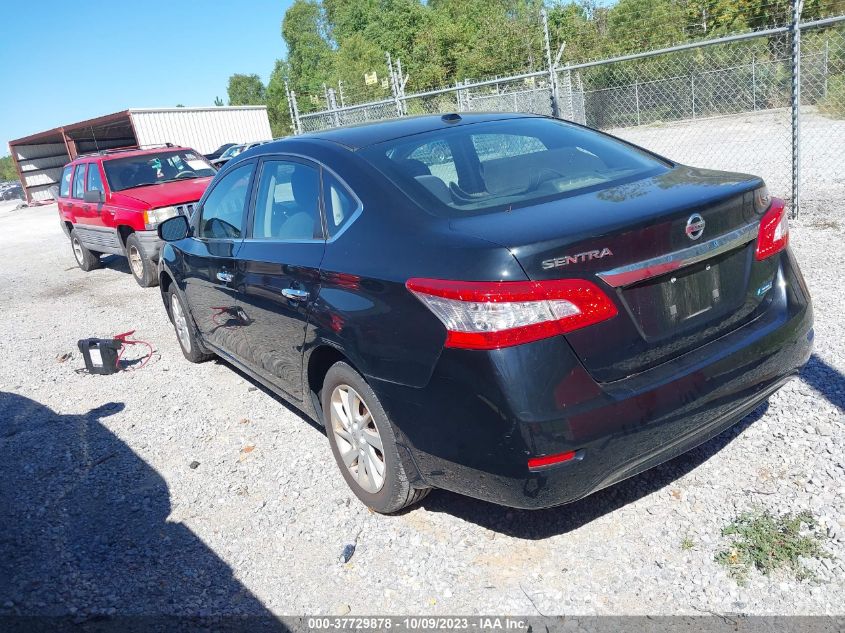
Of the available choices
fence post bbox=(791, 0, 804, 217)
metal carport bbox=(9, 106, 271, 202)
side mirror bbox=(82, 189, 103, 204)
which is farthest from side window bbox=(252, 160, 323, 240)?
metal carport bbox=(9, 106, 271, 202)

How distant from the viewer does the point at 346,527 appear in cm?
336

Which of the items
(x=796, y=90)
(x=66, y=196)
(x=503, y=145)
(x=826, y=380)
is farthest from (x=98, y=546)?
(x=66, y=196)

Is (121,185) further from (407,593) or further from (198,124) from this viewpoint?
(198,124)

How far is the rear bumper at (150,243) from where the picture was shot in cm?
914

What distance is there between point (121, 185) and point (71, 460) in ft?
21.8

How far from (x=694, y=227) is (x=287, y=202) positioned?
6.90 ft

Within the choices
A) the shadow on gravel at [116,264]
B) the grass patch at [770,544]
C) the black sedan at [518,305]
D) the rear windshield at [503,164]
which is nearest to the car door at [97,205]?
the shadow on gravel at [116,264]

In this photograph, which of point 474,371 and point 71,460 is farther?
point 71,460

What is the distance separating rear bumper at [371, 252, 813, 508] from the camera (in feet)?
7.84

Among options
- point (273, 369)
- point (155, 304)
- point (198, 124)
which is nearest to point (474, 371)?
point (273, 369)

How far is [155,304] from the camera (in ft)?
29.2

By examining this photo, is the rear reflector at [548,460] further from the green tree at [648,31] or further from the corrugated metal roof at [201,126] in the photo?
the corrugated metal roof at [201,126]

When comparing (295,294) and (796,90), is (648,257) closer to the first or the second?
(295,294)

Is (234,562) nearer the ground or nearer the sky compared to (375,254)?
nearer the ground
